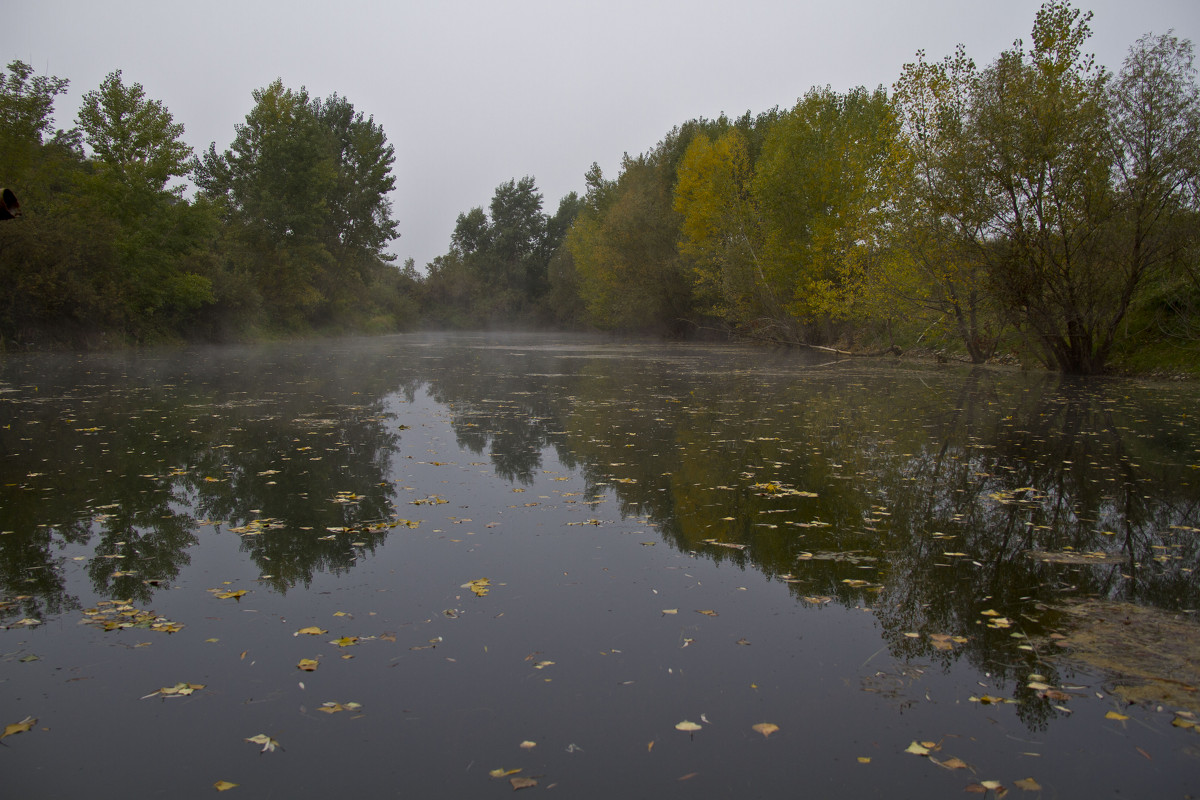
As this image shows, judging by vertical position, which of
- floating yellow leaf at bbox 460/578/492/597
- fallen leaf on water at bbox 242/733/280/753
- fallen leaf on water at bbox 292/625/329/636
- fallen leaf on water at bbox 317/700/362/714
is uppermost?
floating yellow leaf at bbox 460/578/492/597

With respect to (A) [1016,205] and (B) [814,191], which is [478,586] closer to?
(A) [1016,205]

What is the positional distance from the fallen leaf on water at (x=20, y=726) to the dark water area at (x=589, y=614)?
0.04 ft

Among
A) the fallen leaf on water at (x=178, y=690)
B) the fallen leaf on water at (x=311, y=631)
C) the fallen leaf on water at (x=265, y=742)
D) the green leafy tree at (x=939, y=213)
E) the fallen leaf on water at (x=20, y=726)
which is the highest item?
the green leafy tree at (x=939, y=213)

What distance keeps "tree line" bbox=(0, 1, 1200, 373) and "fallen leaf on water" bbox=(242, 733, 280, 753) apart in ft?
74.8

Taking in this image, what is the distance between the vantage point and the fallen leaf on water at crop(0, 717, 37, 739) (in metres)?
3.22

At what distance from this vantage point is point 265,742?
10.5 ft

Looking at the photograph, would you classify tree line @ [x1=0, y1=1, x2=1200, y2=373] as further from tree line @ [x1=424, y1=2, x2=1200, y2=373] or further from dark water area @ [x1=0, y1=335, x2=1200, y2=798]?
dark water area @ [x1=0, y1=335, x2=1200, y2=798]

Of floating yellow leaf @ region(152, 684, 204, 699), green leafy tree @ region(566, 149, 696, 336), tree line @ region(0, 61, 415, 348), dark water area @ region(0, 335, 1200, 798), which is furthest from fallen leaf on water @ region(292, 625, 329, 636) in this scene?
green leafy tree @ region(566, 149, 696, 336)

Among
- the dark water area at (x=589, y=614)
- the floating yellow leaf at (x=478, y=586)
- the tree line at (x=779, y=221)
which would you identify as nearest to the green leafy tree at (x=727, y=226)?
the tree line at (x=779, y=221)

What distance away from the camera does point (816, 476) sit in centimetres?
841

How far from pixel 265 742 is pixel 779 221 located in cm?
3749

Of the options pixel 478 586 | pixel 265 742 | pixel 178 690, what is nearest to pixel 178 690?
pixel 178 690

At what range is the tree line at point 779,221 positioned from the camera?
66.3 ft

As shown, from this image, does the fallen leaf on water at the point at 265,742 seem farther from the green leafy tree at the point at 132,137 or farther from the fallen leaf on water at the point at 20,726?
the green leafy tree at the point at 132,137
